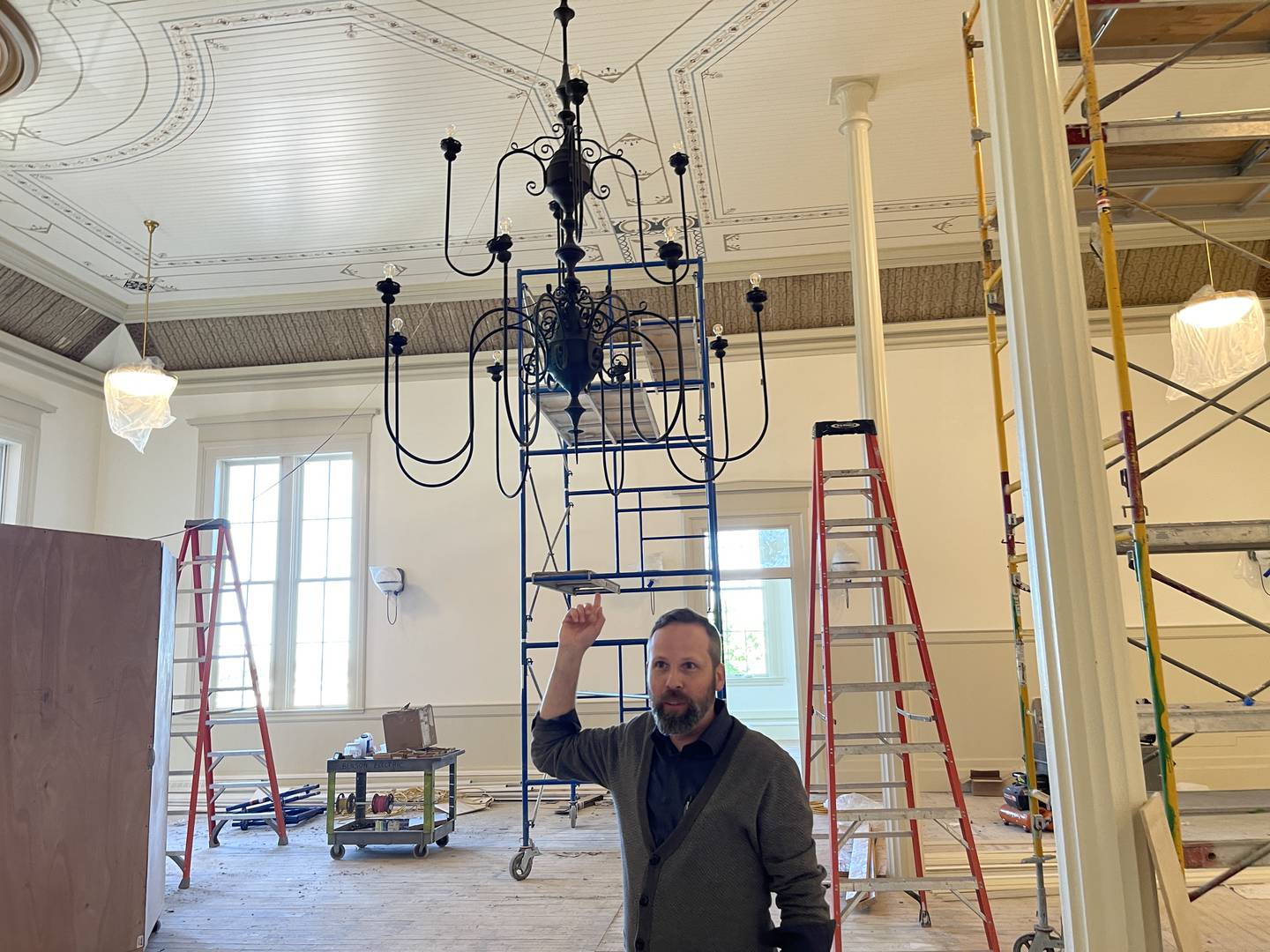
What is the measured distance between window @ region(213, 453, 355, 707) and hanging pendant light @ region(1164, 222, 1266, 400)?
22.8 ft

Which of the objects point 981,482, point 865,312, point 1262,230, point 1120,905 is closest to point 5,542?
point 1120,905

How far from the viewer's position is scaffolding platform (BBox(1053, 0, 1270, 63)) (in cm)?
269

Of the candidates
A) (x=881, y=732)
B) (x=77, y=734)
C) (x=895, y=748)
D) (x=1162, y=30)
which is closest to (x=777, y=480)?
(x=881, y=732)

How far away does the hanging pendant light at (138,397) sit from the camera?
6406 millimetres

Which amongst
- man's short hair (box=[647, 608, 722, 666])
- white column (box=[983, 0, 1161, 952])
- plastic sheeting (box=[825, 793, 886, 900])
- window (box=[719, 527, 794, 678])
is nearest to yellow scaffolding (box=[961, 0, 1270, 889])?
white column (box=[983, 0, 1161, 952])

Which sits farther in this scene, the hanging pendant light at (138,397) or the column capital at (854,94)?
the hanging pendant light at (138,397)

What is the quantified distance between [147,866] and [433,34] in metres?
4.33

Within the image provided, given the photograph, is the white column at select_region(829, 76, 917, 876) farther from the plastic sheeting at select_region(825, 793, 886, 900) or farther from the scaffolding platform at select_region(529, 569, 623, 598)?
the scaffolding platform at select_region(529, 569, 623, 598)

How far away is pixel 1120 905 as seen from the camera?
Result: 71.3 inches

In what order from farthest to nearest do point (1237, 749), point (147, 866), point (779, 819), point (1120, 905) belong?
point (1237, 749), point (147, 866), point (779, 819), point (1120, 905)

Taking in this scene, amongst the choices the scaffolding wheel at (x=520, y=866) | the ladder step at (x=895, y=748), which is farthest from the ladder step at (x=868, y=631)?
the scaffolding wheel at (x=520, y=866)

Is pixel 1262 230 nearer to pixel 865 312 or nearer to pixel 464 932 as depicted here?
pixel 865 312

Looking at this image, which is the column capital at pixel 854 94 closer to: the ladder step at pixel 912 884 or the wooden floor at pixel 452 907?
the ladder step at pixel 912 884

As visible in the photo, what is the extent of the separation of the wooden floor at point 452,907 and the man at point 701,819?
88.8 inches
